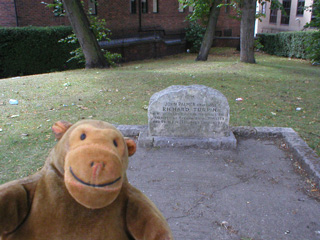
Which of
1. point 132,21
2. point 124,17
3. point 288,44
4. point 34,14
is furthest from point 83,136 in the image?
point 288,44

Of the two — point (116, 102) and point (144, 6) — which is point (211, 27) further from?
point (116, 102)

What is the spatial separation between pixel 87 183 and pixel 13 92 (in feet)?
27.3

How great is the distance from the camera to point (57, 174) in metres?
1.61

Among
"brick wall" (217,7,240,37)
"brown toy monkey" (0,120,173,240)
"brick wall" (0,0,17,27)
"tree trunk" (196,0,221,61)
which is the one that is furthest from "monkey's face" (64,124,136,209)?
"brick wall" (217,7,240,37)

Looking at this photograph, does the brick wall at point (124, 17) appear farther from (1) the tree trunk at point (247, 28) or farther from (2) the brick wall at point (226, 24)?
(1) the tree trunk at point (247, 28)

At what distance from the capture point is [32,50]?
555 inches

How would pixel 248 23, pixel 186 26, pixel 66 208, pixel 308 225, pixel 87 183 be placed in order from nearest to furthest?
pixel 87 183 → pixel 66 208 → pixel 308 225 → pixel 248 23 → pixel 186 26

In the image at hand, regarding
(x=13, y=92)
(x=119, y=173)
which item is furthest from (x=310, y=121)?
(x=13, y=92)

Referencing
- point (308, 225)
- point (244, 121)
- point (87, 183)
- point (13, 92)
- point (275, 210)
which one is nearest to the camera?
point (87, 183)

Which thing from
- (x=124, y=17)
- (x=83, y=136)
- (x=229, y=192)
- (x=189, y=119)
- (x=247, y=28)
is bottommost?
(x=229, y=192)

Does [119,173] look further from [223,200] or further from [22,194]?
[223,200]

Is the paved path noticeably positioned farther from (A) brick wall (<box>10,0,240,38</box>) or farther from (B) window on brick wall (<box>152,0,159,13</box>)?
(B) window on brick wall (<box>152,0,159,13</box>)

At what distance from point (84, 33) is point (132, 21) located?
9.12 meters

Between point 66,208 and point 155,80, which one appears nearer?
point 66,208
